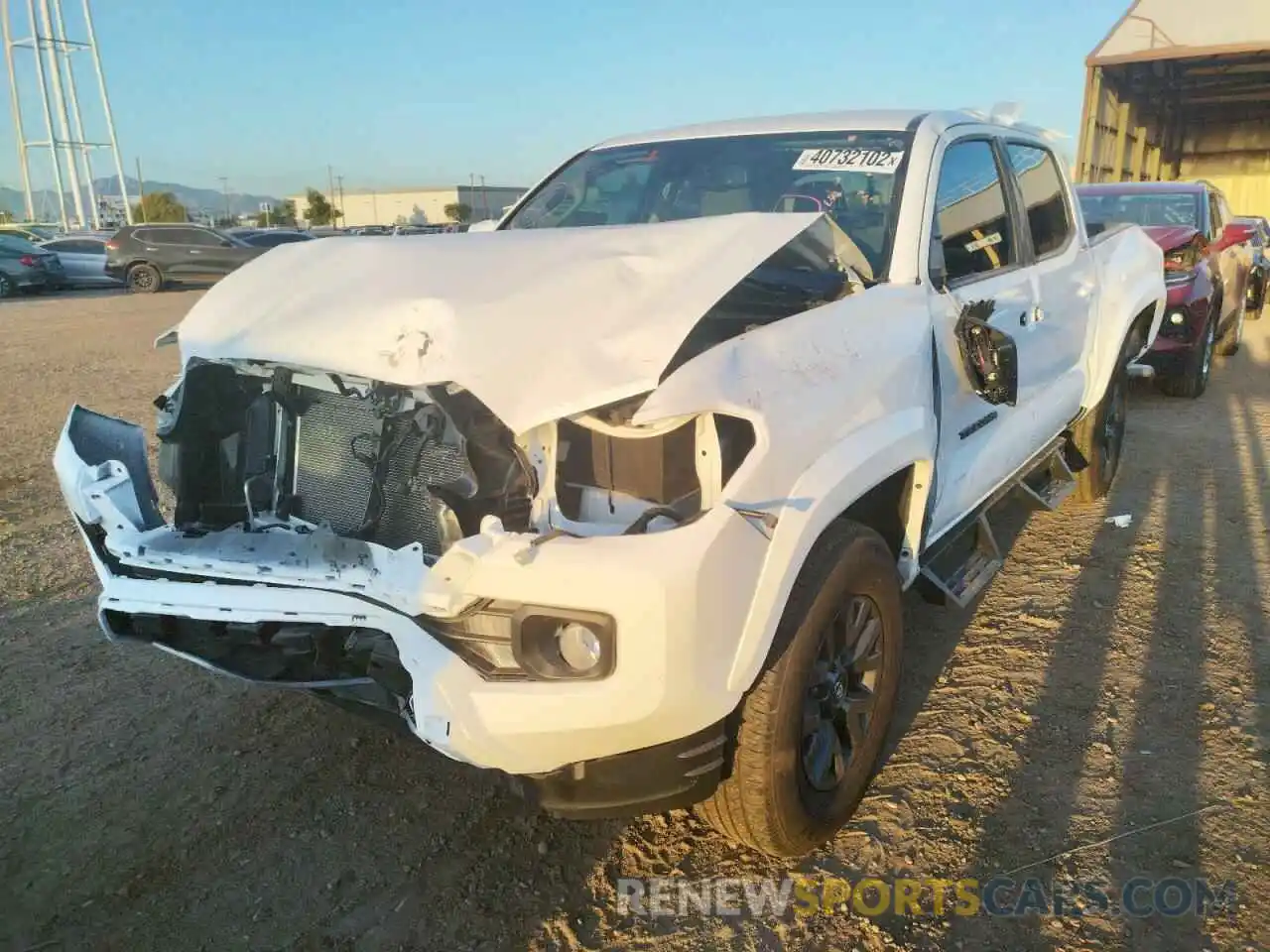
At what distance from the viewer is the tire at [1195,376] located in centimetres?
778

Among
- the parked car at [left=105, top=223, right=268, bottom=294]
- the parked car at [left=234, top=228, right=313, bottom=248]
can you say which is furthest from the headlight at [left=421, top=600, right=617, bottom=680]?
the parked car at [left=234, top=228, right=313, bottom=248]

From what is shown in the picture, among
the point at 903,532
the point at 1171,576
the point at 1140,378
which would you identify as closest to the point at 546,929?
the point at 903,532

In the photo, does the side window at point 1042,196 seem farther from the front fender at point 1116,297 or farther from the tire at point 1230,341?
the tire at point 1230,341

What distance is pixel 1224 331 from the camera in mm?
9945

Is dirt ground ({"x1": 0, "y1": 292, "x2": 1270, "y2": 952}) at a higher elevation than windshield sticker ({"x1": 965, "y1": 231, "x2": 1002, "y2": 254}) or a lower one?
lower

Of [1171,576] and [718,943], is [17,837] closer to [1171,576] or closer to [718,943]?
[718,943]

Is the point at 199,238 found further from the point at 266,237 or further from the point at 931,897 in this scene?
the point at 931,897

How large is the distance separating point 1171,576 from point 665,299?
3249mm

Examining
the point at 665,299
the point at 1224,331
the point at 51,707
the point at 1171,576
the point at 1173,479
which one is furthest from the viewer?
the point at 1224,331

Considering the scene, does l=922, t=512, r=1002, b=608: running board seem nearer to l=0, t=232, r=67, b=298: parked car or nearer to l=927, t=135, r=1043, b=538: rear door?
l=927, t=135, r=1043, b=538: rear door

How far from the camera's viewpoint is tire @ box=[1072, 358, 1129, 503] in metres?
5.00

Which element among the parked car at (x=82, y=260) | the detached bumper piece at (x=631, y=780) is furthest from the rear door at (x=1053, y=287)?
the parked car at (x=82, y=260)

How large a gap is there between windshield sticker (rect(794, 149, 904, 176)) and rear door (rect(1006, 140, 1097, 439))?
0.97 m

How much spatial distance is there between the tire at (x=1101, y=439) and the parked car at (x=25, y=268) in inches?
861
